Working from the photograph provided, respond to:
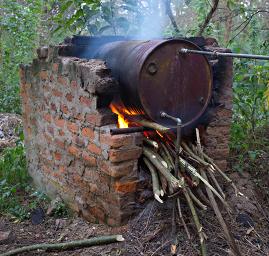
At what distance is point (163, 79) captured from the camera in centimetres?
314

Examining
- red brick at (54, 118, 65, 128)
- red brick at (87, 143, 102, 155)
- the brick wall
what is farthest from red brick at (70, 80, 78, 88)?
red brick at (87, 143, 102, 155)

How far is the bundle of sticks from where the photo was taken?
2.77 metres

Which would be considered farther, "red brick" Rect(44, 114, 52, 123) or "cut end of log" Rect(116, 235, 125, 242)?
"red brick" Rect(44, 114, 52, 123)

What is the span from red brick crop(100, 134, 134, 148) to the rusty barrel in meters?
0.27

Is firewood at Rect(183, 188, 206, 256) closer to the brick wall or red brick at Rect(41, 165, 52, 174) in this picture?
the brick wall

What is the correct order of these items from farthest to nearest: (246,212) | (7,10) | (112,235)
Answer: (7,10)
(246,212)
(112,235)

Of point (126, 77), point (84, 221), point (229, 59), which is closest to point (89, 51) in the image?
point (126, 77)

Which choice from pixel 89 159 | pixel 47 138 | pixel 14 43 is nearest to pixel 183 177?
pixel 89 159

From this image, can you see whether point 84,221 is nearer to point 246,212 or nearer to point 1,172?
point 246,212

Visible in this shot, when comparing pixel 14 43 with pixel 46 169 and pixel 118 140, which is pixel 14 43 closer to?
pixel 46 169

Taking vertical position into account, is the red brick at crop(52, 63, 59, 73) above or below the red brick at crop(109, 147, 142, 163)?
above

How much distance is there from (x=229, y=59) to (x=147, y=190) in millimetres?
1534

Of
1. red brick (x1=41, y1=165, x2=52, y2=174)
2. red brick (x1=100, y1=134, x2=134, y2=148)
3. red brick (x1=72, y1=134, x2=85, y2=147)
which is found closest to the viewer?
red brick (x1=100, y1=134, x2=134, y2=148)

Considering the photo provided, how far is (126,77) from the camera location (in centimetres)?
317
